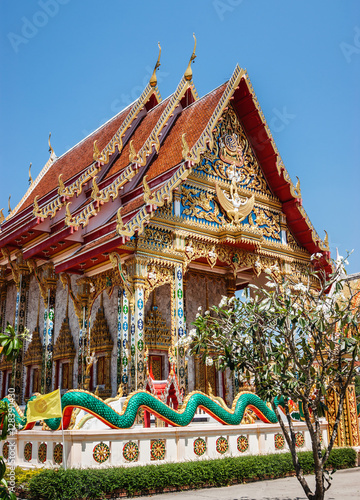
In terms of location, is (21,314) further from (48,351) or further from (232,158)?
(232,158)

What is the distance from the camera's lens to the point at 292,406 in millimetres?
11125

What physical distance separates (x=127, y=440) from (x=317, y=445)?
11.2ft

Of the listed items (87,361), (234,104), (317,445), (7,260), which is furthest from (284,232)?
(317,445)

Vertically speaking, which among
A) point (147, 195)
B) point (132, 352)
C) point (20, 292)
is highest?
point (147, 195)

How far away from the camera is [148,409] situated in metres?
9.20

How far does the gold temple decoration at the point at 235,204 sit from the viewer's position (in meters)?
14.6

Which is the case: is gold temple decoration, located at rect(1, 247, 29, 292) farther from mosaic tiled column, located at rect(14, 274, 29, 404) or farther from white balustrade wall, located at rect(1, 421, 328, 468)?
white balustrade wall, located at rect(1, 421, 328, 468)

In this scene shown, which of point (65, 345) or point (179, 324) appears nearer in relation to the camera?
point (179, 324)

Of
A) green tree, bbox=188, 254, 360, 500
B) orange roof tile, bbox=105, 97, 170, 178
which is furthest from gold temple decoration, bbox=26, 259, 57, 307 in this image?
green tree, bbox=188, 254, 360, 500

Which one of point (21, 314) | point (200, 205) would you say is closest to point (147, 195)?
point (200, 205)

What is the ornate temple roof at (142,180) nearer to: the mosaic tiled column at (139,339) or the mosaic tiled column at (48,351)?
the mosaic tiled column at (139,339)

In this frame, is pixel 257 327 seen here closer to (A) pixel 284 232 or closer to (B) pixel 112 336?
(B) pixel 112 336

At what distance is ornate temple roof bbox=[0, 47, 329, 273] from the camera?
1288 cm

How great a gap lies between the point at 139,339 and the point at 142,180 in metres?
4.98
